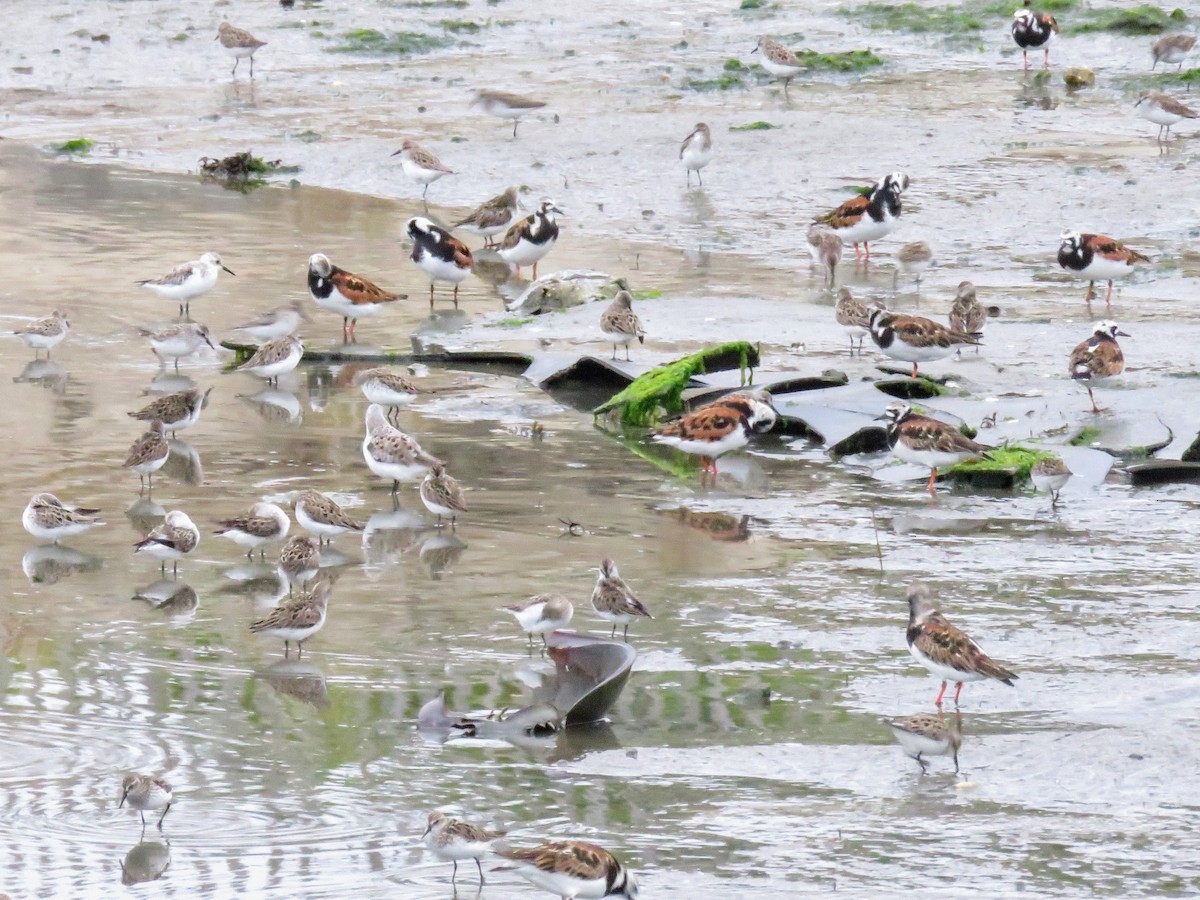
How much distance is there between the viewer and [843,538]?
1120 cm

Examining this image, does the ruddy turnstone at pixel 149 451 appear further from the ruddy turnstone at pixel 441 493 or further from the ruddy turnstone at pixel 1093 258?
the ruddy turnstone at pixel 1093 258

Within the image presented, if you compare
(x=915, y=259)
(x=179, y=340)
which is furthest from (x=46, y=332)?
(x=915, y=259)

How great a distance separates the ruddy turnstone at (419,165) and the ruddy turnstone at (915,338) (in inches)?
340

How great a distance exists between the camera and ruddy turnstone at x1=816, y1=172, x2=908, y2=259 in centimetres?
1892

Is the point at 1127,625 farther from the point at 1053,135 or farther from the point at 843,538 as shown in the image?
the point at 1053,135

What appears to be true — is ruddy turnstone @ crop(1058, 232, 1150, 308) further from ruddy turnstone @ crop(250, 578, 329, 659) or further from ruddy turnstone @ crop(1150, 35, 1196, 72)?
ruddy turnstone @ crop(1150, 35, 1196, 72)

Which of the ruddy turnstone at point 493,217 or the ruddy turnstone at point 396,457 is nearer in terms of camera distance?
the ruddy turnstone at point 396,457

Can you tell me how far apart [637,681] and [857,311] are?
6863mm

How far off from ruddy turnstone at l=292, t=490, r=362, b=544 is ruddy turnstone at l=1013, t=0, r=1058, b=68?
19.9 meters

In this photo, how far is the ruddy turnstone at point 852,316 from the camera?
49.6 feet

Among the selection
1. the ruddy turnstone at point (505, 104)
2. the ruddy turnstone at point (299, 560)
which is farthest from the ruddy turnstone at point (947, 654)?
the ruddy turnstone at point (505, 104)

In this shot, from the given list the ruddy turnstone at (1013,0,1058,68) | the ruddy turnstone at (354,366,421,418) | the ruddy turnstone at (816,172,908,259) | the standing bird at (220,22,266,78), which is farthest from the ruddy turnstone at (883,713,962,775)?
the standing bird at (220,22,266,78)

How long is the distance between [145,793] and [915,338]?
27.6 ft

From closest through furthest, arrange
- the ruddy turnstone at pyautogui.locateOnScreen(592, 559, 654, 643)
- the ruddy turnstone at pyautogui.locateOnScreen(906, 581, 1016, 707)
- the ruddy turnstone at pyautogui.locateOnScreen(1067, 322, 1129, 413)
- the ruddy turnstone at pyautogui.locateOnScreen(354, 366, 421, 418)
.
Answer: the ruddy turnstone at pyautogui.locateOnScreen(906, 581, 1016, 707)
the ruddy turnstone at pyautogui.locateOnScreen(592, 559, 654, 643)
the ruddy turnstone at pyautogui.locateOnScreen(1067, 322, 1129, 413)
the ruddy turnstone at pyautogui.locateOnScreen(354, 366, 421, 418)
